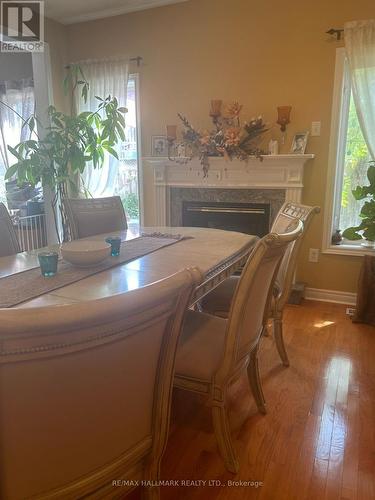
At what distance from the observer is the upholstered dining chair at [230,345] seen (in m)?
1.31

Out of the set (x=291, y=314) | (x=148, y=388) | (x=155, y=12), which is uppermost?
(x=155, y=12)

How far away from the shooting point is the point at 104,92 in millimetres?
3977

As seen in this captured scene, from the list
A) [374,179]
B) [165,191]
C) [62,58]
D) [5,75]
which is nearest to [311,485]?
[374,179]

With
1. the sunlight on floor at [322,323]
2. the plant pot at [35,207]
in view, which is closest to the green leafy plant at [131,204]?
the plant pot at [35,207]

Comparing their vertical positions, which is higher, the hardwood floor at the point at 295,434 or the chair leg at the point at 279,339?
the chair leg at the point at 279,339

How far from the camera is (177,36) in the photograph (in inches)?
142

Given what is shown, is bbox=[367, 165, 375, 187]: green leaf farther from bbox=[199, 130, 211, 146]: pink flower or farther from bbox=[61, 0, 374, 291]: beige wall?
bbox=[199, 130, 211, 146]: pink flower

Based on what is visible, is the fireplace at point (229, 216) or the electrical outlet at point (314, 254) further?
the fireplace at point (229, 216)

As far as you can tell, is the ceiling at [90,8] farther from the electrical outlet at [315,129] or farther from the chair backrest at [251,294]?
the chair backrest at [251,294]

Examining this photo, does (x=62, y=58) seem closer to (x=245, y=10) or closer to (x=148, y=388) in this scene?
(x=245, y=10)

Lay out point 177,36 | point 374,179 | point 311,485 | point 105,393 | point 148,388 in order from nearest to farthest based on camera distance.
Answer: point 105,393 → point 148,388 → point 311,485 → point 374,179 → point 177,36

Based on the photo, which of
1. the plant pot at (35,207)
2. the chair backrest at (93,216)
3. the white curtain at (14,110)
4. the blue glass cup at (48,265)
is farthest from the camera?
the white curtain at (14,110)

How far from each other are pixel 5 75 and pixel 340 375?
5.20 metres

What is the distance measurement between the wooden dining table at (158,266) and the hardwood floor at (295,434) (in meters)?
0.70
